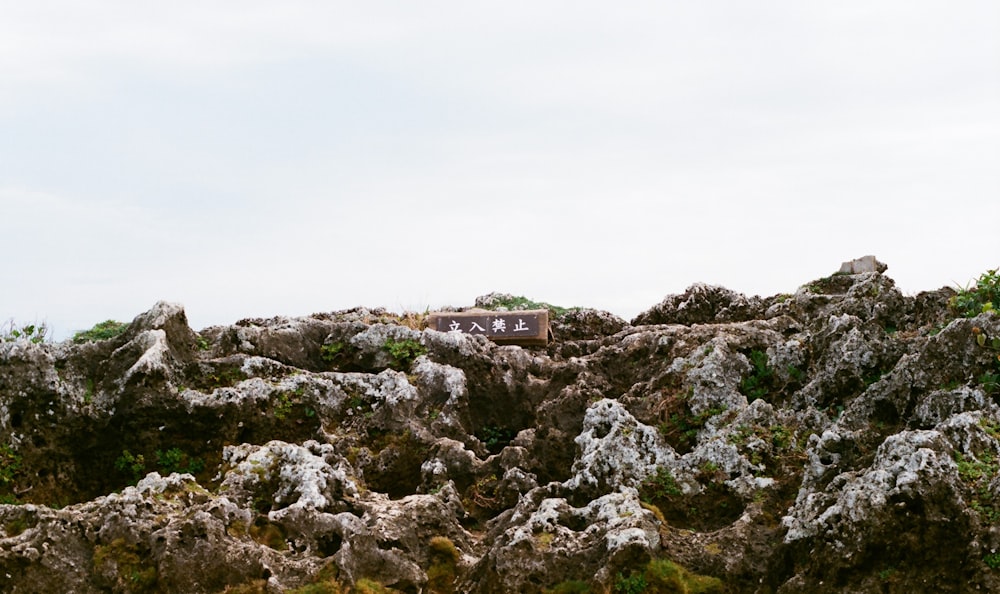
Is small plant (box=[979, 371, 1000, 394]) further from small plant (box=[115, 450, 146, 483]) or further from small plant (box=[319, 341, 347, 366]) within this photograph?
small plant (box=[115, 450, 146, 483])

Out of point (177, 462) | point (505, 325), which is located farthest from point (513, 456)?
point (505, 325)

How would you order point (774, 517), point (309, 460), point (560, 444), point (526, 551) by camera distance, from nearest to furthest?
point (526, 551), point (774, 517), point (309, 460), point (560, 444)

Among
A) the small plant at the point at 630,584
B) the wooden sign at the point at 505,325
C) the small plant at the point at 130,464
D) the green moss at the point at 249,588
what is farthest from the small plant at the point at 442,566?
the wooden sign at the point at 505,325

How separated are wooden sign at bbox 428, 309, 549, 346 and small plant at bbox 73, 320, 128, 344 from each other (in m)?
6.37

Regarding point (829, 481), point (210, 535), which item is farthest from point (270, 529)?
point (829, 481)

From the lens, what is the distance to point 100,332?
74.0 feet

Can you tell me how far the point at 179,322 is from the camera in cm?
→ 1905

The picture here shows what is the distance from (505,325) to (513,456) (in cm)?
565

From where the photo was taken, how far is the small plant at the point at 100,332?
2200 cm

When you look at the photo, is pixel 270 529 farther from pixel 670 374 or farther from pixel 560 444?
pixel 670 374

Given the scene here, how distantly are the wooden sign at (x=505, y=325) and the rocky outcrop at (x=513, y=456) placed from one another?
0.68 meters

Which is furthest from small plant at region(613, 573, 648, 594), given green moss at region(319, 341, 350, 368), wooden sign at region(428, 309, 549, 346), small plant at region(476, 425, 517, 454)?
wooden sign at region(428, 309, 549, 346)

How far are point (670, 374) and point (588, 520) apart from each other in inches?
185

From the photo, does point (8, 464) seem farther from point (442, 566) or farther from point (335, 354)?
point (442, 566)
